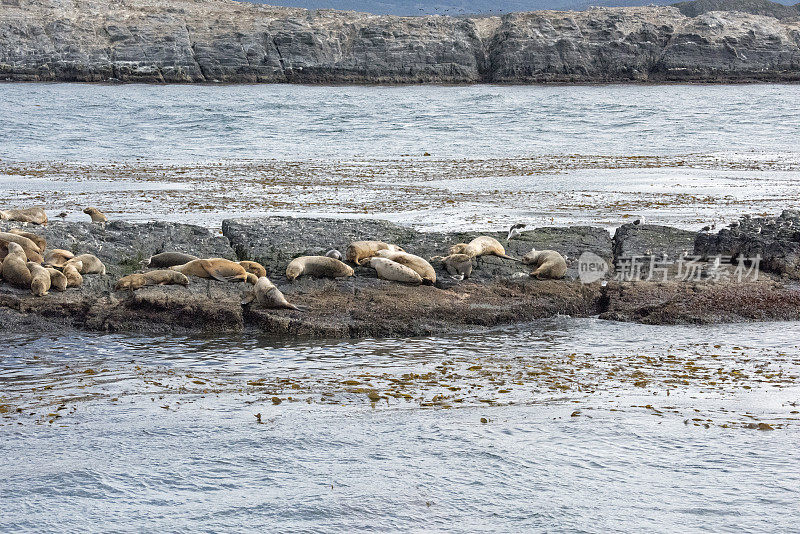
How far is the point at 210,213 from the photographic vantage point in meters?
16.5

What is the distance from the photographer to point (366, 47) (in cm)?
7944

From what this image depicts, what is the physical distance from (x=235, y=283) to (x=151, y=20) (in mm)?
77004

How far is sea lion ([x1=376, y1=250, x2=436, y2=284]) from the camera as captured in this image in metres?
9.96

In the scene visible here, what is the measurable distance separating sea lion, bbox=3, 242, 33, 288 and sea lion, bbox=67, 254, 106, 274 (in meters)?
0.57

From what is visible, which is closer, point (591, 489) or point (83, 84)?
point (591, 489)

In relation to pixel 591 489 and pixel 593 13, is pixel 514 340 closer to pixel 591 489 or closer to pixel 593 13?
pixel 591 489

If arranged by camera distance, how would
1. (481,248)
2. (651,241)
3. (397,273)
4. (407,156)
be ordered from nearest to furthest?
(397,273), (481,248), (651,241), (407,156)

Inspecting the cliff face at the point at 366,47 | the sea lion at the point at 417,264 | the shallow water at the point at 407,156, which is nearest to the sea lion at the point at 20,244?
the sea lion at the point at 417,264

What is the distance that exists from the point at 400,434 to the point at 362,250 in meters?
4.73

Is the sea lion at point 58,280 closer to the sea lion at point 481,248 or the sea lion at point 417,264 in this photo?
the sea lion at point 417,264

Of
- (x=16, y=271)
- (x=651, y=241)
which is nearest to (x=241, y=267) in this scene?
(x=16, y=271)

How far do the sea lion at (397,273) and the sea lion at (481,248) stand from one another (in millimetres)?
1052

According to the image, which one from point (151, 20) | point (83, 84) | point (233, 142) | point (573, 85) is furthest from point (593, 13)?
point (233, 142)

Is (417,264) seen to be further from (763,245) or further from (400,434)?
(763,245)
